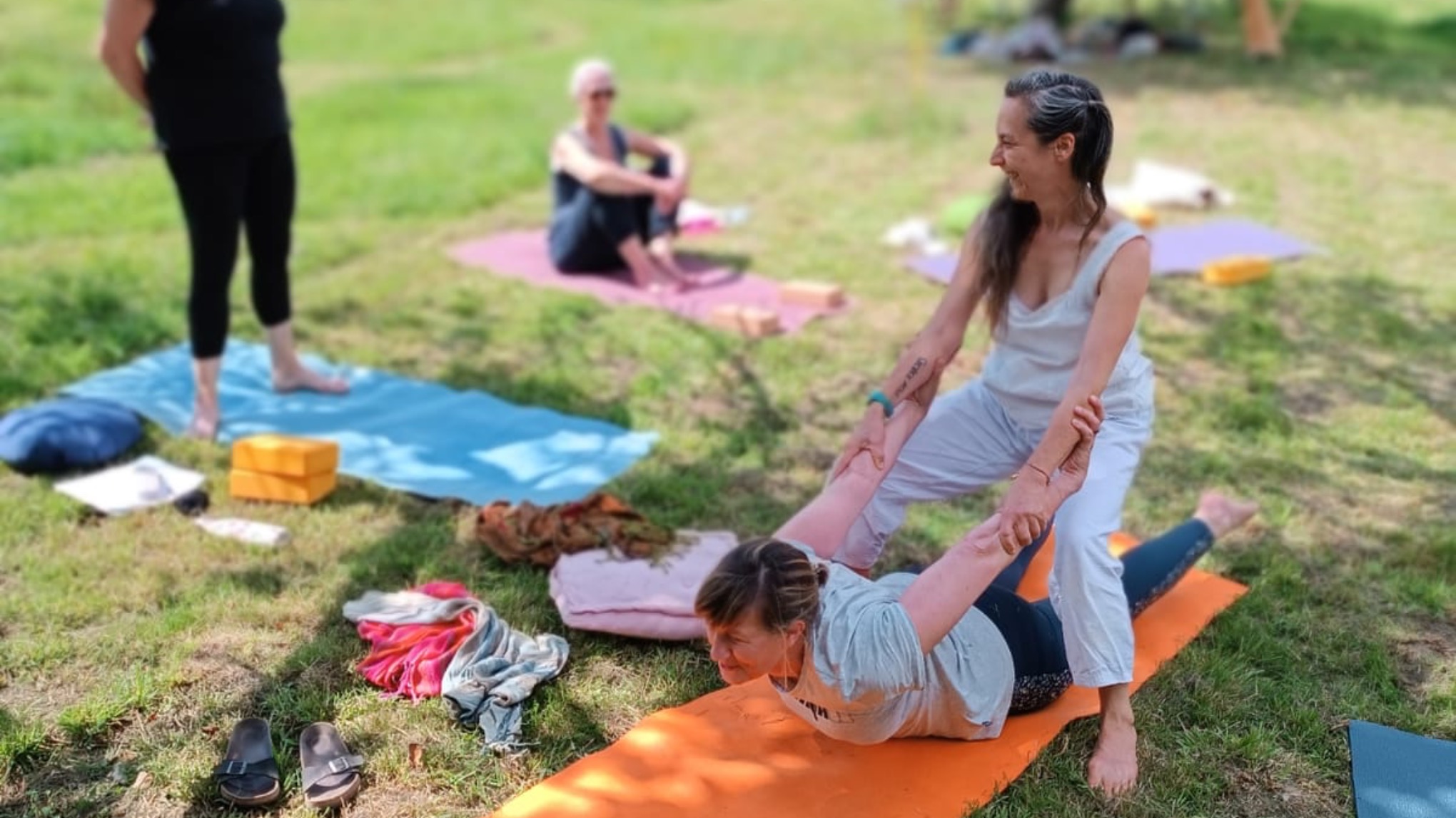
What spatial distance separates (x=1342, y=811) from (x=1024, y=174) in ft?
5.48

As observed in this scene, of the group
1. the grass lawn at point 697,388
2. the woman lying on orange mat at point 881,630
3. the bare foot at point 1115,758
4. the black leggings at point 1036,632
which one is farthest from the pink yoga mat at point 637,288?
the bare foot at point 1115,758

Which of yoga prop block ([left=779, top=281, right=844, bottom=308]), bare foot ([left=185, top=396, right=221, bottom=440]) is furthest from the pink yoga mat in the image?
bare foot ([left=185, top=396, right=221, bottom=440])

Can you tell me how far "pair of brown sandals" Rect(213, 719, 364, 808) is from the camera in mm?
2955

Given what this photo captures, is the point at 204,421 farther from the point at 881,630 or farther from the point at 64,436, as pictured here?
the point at 881,630

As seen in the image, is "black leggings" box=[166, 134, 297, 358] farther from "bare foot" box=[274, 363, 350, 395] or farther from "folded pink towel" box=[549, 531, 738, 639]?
"folded pink towel" box=[549, 531, 738, 639]

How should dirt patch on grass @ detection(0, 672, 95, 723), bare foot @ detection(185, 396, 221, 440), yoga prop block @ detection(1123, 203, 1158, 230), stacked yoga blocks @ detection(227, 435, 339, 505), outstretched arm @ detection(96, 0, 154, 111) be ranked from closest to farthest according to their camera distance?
1. dirt patch on grass @ detection(0, 672, 95, 723)
2. outstretched arm @ detection(96, 0, 154, 111)
3. stacked yoga blocks @ detection(227, 435, 339, 505)
4. bare foot @ detection(185, 396, 221, 440)
5. yoga prop block @ detection(1123, 203, 1158, 230)

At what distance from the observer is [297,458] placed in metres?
4.43

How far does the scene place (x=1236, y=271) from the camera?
6629mm

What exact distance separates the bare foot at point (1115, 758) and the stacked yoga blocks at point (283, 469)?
2.76 meters

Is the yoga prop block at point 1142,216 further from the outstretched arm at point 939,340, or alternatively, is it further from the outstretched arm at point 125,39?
the outstretched arm at point 125,39

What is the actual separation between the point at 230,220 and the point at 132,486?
1042mm

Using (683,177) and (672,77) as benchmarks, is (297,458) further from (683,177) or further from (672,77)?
(672,77)

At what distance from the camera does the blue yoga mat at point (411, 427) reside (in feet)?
15.5

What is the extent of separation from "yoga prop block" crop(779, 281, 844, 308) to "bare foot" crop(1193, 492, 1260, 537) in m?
2.68
